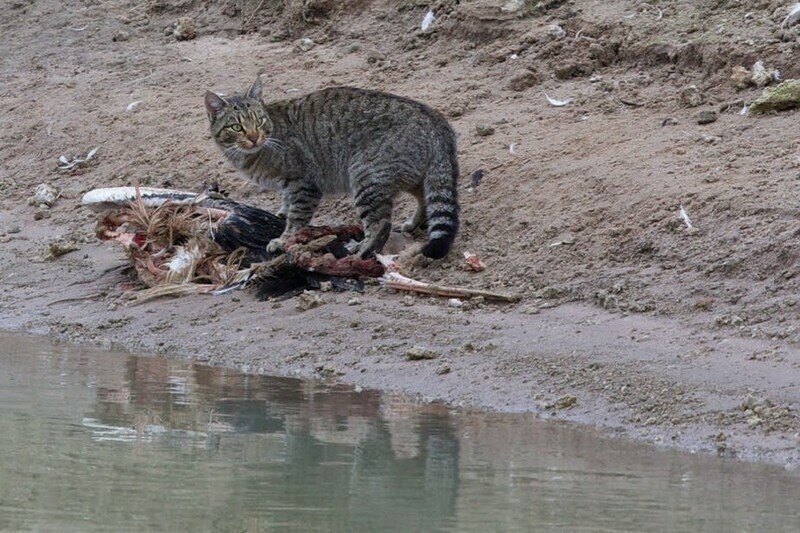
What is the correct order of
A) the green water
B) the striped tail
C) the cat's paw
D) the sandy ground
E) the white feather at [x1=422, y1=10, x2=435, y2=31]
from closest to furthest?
the green water, the sandy ground, the striped tail, the cat's paw, the white feather at [x1=422, y1=10, x2=435, y2=31]

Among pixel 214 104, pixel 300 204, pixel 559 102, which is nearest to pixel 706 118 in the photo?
pixel 559 102

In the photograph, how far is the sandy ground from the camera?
7.67 m

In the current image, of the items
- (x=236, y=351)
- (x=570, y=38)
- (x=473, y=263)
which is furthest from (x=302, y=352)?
(x=570, y=38)

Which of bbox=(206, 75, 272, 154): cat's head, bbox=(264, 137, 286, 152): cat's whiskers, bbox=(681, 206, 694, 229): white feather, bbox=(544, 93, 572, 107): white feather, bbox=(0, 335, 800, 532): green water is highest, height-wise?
bbox=(0, 335, 800, 532): green water

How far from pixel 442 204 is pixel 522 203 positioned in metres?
0.65

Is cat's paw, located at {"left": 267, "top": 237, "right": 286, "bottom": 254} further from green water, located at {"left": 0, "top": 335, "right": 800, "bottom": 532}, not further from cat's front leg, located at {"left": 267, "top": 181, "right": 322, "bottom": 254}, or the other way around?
green water, located at {"left": 0, "top": 335, "right": 800, "bottom": 532}

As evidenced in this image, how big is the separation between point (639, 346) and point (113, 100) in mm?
7382

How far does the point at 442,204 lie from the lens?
9742mm

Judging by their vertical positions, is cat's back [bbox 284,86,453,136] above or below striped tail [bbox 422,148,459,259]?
above

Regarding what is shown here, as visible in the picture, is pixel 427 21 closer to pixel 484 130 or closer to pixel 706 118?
pixel 484 130

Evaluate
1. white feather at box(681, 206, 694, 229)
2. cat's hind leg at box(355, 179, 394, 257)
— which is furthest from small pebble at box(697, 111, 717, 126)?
cat's hind leg at box(355, 179, 394, 257)

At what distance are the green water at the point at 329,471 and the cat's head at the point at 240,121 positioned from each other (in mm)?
2775

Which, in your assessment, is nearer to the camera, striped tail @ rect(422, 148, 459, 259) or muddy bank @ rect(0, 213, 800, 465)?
muddy bank @ rect(0, 213, 800, 465)

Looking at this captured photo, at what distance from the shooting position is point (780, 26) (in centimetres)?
1098
